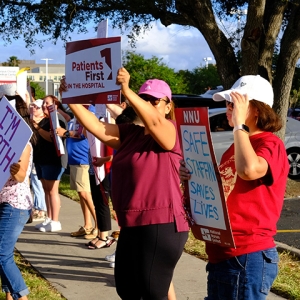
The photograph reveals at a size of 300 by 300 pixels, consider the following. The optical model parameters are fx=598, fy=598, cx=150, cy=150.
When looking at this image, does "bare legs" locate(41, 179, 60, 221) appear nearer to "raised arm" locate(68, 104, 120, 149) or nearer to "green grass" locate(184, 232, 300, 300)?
"green grass" locate(184, 232, 300, 300)

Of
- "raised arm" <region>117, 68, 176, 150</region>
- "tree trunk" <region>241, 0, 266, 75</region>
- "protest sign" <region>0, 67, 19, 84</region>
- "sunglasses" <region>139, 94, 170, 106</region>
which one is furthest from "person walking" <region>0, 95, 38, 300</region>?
"tree trunk" <region>241, 0, 266, 75</region>

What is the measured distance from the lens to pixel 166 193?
11.8 feet

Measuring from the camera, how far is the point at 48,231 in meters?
7.93

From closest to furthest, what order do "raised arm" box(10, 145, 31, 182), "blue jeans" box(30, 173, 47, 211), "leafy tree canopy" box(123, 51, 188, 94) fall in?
1. "raised arm" box(10, 145, 31, 182)
2. "blue jeans" box(30, 173, 47, 211)
3. "leafy tree canopy" box(123, 51, 188, 94)

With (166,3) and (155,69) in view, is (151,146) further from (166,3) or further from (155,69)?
(155,69)

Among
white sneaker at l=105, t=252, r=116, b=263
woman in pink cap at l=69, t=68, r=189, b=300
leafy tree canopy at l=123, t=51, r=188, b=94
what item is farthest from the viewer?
leafy tree canopy at l=123, t=51, r=188, b=94

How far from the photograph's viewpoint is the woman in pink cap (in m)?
3.55

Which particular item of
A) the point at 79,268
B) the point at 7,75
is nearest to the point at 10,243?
the point at 79,268

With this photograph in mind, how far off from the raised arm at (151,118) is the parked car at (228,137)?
30.5 ft

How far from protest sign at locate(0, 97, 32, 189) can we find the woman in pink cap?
672mm

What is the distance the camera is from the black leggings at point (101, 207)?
6629 mm

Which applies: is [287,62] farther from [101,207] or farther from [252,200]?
[252,200]

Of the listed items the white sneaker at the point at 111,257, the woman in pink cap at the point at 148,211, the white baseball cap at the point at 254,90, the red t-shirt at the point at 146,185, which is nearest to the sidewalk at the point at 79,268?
the white sneaker at the point at 111,257

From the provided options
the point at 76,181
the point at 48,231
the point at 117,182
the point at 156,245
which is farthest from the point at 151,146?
the point at 48,231
